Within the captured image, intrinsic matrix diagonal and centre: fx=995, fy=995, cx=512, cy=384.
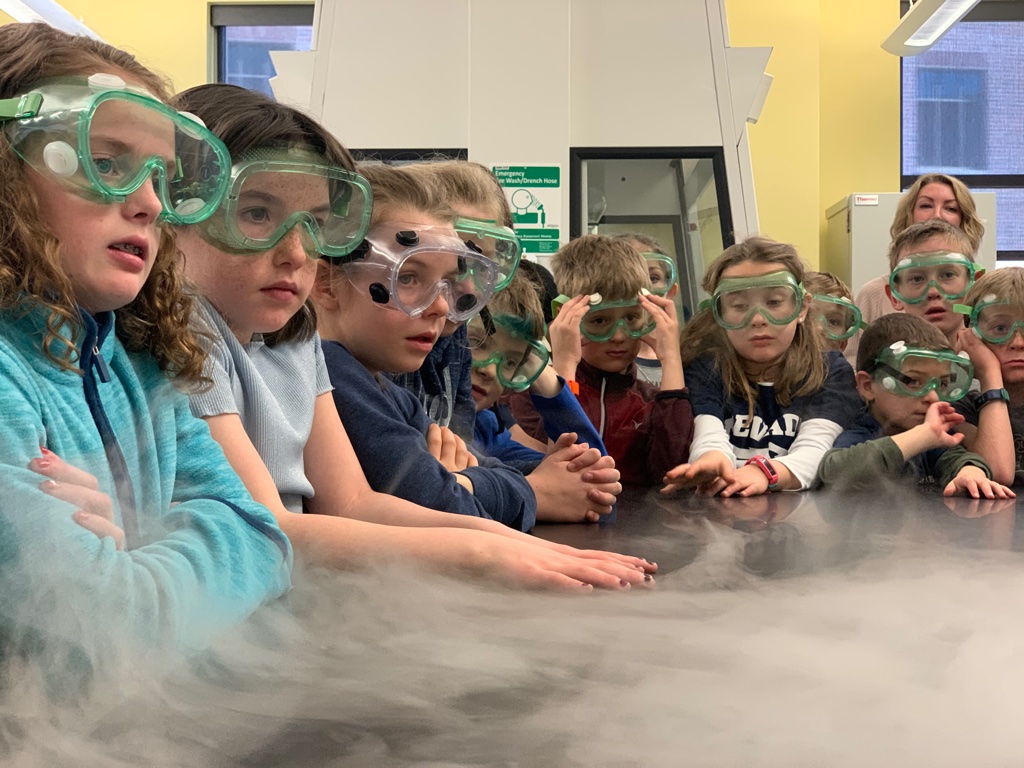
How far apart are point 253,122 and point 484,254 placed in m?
0.55

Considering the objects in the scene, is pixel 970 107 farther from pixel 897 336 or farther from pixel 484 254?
pixel 484 254

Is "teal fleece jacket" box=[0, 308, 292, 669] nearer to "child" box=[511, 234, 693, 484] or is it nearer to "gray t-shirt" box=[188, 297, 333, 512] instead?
"gray t-shirt" box=[188, 297, 333, 512]

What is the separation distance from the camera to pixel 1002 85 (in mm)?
6789

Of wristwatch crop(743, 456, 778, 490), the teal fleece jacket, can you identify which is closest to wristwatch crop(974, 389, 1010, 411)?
wristwatch crop(743, 456, 778, 490)

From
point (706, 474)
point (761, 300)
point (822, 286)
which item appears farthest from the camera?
point (822, 286)

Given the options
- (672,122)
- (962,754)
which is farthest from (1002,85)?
(962,754)

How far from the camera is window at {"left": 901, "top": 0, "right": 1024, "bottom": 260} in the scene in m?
6.75

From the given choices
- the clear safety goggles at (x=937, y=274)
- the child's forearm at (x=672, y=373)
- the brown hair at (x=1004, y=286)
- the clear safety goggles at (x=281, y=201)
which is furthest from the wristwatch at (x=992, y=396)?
the clear safety goggles at (x=281, y=201)

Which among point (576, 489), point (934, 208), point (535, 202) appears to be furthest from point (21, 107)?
point (934, 208)

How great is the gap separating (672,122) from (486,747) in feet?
10.9

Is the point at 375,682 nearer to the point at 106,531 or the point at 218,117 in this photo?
the point at 106,531

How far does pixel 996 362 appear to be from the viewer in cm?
267

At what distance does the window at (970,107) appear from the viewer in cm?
675

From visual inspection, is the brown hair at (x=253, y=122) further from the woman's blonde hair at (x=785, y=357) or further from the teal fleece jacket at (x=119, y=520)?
the woman's blonde hair at (x=785, y=357)
